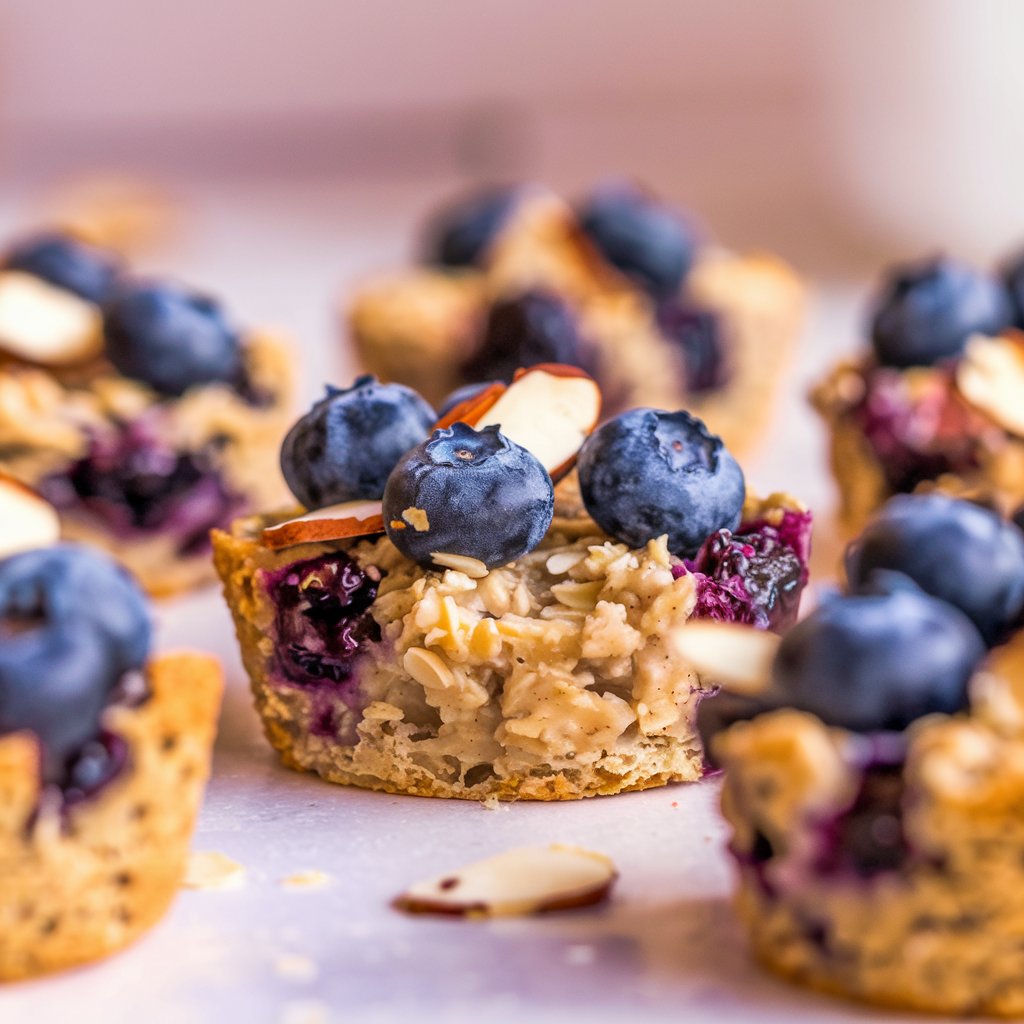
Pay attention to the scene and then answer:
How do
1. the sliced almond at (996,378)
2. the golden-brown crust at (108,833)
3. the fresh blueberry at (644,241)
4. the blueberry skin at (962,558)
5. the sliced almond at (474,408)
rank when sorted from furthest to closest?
1. the fresh blueberry at (644,241)
2. the sliced almond at (996,378)
3. the sliced almond at (474,408)
4. the blueberry skin at (962,558)
5. the golden-brown crust at (108,833)

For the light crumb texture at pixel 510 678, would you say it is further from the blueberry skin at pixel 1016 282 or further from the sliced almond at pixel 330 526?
the blueberry skin at pixel 1016 282

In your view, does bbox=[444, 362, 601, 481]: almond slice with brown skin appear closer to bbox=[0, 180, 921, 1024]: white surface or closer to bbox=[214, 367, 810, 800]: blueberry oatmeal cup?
bbox=[214, 367, 810, 800]: blueberry oatmeal cup

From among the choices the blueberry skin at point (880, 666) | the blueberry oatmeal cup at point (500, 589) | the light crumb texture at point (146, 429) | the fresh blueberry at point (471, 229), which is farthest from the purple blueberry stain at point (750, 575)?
the fresh blueberry at point (471, 229)

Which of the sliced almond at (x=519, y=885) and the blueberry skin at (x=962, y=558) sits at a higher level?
the blueberry skin at (x=962, y=558)

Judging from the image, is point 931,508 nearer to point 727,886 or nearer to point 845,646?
point 845,646

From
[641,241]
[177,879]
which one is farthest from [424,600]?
[641,241]

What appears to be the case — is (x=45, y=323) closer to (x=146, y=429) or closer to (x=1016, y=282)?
(x=146, y=429)

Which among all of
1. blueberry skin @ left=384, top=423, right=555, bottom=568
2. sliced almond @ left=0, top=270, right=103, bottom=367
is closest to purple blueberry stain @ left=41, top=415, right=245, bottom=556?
sliced almond @ left=0, top=270, right=103, bottom=367
